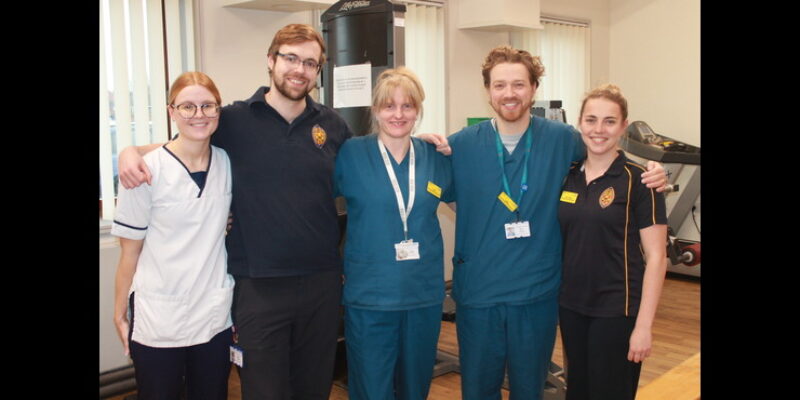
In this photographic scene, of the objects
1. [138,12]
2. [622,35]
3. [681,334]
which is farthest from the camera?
[622,35]

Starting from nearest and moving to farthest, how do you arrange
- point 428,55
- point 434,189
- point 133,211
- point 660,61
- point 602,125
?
1. point 133,211
2. point 602,125
3. point 434,189
4. point 428,55
5. point 660,61

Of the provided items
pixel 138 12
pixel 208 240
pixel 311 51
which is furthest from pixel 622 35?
pixel 208 240

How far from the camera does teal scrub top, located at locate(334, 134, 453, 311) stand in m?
2.31

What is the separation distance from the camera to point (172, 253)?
2.00m

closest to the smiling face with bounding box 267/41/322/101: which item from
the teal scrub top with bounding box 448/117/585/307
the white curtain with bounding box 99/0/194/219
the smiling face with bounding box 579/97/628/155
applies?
the teal scrub top with bounding box 448/117/585/307

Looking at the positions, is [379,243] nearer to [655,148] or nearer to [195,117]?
[195,117]

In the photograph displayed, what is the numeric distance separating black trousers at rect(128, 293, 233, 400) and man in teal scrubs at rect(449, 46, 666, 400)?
836 mm

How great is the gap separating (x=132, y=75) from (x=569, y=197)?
2358mm

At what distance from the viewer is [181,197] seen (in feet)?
6.63

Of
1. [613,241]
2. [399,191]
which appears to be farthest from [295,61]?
[613,241]

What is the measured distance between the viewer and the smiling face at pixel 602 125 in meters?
2.27

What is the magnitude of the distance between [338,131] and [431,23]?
3125 millimetres

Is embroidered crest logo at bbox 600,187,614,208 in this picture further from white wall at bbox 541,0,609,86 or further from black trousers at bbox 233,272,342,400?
white wall at bbox 541,0,609,86
